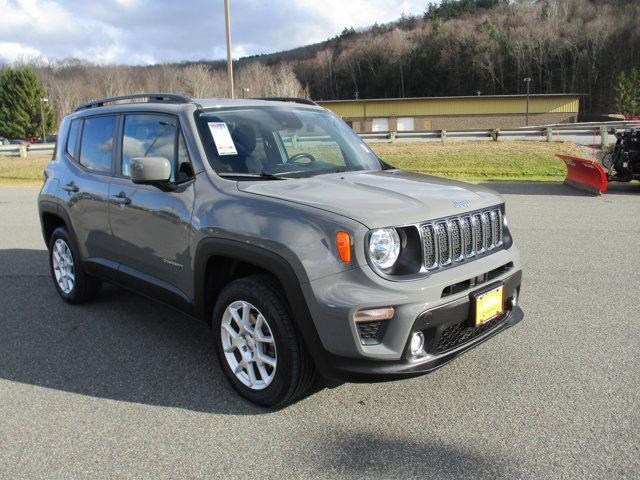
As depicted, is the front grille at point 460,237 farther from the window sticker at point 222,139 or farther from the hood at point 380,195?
the window sticker at point 222,139

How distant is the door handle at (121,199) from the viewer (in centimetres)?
418

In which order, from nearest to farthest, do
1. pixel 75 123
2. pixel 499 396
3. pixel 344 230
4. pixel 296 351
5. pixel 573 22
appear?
pixel 344 230, pixel 296 351, pixel 499 396, pixel 75 123, pixel 573 22

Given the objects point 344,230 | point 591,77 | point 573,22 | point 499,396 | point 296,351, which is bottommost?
point 499,396

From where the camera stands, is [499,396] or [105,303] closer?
[499,396]

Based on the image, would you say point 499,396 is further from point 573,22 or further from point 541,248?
point 573,22

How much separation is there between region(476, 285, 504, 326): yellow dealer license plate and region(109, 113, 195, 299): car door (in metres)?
1.84

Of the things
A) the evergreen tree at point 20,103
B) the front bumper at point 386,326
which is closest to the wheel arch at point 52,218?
the front bumper at point 386,326

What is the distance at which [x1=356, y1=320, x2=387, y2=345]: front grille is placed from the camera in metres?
2.84

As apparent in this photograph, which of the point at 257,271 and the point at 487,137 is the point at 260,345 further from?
the point at 487,137

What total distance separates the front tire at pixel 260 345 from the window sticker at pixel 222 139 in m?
0.96

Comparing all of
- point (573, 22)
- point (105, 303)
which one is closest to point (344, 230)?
point (105, 303)

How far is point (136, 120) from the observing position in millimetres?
4316

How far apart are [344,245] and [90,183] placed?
286 centimetres

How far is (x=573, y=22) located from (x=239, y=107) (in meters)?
130
